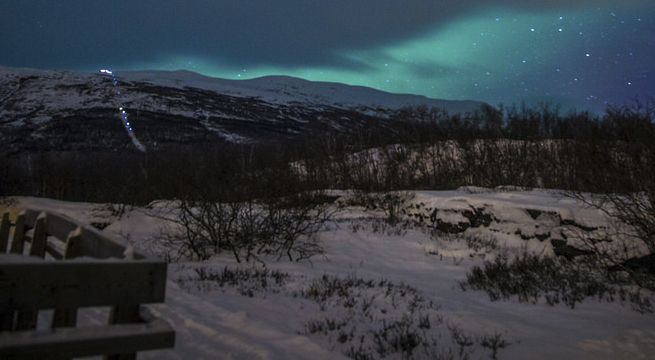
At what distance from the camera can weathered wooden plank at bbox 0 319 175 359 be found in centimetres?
222

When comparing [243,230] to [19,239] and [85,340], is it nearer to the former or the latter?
[19,239]

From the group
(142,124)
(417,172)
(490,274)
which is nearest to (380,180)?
(417,172)

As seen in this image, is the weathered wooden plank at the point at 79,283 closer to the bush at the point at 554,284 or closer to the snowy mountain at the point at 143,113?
the bush at the point at 554,284

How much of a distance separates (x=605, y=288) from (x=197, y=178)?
9.16m

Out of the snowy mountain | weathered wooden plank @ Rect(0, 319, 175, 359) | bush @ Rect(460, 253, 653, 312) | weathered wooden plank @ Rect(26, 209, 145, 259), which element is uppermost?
the snowy mountain

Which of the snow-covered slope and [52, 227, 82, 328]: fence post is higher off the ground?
the snow-covered slope

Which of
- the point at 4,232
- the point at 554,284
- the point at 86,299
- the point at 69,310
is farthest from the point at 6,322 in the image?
the point at 554,284

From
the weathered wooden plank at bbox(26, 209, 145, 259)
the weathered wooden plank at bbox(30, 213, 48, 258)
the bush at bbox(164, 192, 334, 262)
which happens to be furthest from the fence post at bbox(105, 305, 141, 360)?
the bush at bbox(164, 192, 334, 262)

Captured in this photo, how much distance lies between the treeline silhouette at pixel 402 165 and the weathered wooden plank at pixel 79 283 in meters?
8.85

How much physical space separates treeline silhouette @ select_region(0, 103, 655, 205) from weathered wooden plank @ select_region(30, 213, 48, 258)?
7231 millimetres

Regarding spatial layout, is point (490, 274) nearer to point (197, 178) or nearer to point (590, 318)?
point (590, 318)

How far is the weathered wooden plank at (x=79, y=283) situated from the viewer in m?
2.27

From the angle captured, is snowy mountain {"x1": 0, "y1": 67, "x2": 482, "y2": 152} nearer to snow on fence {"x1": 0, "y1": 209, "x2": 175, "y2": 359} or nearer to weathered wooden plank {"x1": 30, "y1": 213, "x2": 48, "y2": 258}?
weathered wooden plank {"x1": 30, "y1": 213, "x2": 48, "y2": 258}

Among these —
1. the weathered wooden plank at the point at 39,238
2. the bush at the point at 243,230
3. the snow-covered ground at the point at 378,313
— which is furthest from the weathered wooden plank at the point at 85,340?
the bush at the point at 243,230
